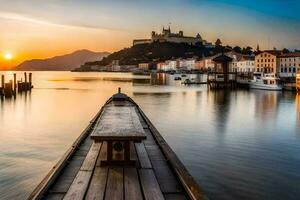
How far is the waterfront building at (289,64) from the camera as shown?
404 ft

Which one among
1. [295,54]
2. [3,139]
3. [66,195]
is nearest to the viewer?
[66,195]

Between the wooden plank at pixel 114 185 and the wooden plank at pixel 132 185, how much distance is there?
13 centimetres

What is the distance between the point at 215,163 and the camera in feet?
60.1

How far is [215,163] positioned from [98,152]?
7.54 metres

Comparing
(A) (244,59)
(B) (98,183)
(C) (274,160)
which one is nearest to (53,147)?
(C) (274,160)

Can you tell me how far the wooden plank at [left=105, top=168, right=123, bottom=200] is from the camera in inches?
337

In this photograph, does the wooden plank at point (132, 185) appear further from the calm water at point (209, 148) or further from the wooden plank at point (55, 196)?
the calm water at point (209, 148)

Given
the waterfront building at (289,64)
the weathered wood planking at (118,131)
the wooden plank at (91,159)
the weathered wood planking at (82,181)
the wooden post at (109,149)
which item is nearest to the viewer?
the weathered wood planking at (82,181)

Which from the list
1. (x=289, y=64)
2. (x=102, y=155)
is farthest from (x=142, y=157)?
(x=289, y=64)

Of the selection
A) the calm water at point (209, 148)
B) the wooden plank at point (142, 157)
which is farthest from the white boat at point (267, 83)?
the wooden plank at point (142, 157)

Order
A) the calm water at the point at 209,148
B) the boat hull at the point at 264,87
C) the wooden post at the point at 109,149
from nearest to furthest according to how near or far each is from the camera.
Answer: the wooden post at the point at 109,149, the calm water at the point at 209,148, the boat hull at the point at 264,87

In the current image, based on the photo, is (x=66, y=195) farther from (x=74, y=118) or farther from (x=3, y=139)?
(x=74, y=118)

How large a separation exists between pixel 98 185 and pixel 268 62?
133 metres

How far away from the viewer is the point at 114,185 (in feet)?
30.4
